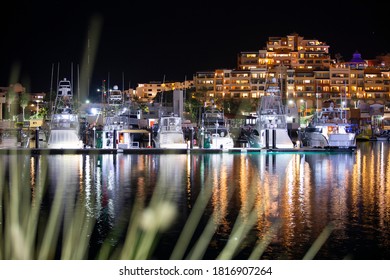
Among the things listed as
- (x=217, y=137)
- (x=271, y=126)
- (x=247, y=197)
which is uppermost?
(x=271, y=126)

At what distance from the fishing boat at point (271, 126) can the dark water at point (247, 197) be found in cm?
845

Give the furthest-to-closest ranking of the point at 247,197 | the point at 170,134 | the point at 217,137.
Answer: the point at 217,137
the point at 170,134
the point at 247,197

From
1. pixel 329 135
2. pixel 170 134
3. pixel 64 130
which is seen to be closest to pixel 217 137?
pixel 170 134

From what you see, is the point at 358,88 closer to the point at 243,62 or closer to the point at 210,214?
the point at 243,62

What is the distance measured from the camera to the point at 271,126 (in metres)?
52.5

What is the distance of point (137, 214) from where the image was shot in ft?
63.0

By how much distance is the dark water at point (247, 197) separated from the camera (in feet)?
50.2

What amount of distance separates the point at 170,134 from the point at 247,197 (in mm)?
27168

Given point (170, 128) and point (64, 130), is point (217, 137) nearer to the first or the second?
point (170, 128)

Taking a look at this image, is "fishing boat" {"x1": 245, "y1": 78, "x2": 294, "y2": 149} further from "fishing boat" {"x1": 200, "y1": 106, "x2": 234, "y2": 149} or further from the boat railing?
the boat railing

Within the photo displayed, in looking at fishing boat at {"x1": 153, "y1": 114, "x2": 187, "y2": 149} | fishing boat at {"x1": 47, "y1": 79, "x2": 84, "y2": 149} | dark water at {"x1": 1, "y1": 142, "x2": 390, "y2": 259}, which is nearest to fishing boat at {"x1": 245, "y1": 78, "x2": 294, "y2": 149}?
fishing boat at {"x1": 153, "y1": 114, "x2": 187, "y2": 149}
